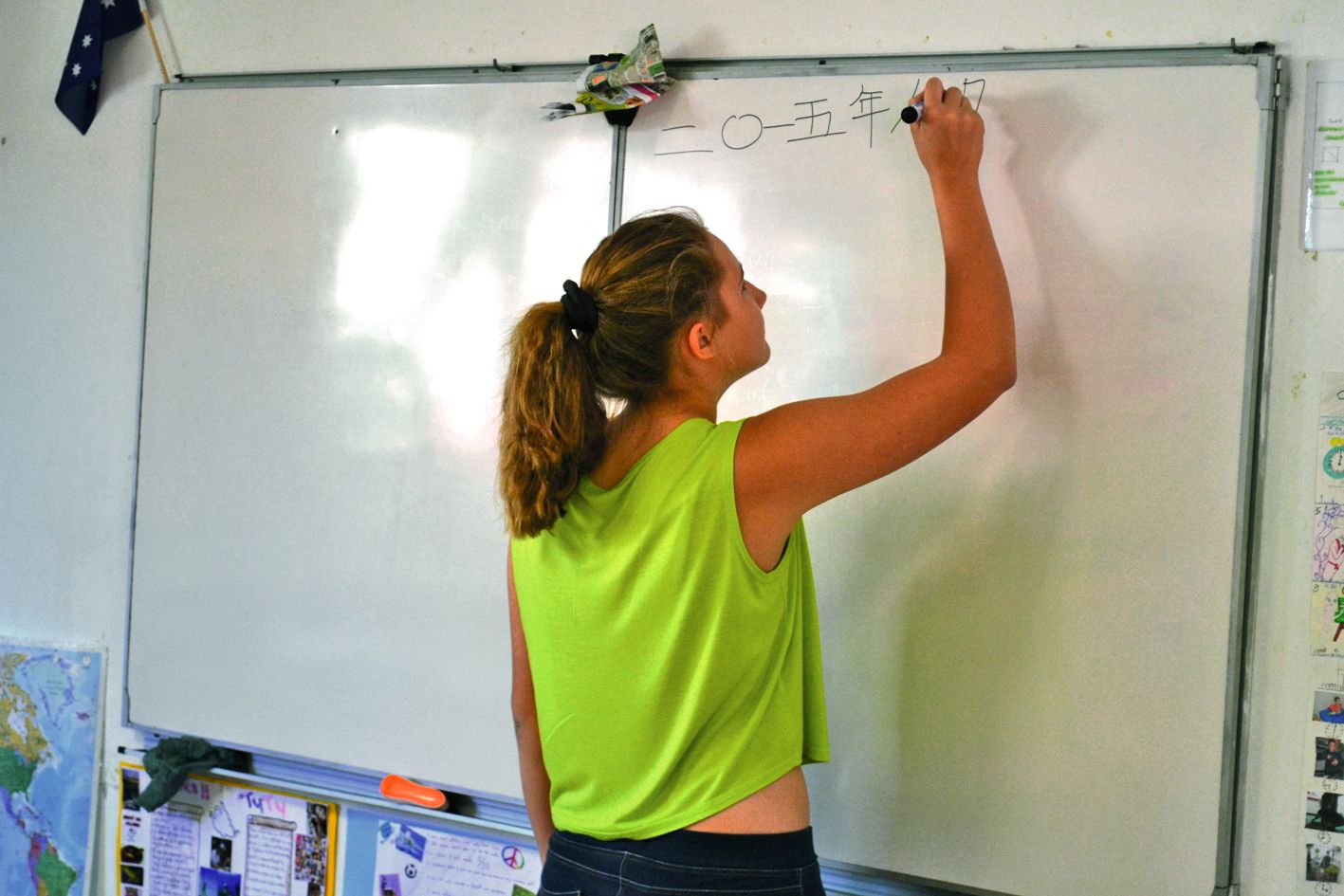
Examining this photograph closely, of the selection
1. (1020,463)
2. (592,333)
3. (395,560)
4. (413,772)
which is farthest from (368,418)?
(1020,463)

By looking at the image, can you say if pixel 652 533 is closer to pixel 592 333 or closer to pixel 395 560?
pixel 592 333

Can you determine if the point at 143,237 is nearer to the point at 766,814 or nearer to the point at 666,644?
the point at 666,644

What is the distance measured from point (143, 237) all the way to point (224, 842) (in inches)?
42.6

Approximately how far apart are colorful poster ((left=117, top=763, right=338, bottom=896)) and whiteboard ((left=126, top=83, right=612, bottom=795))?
4.8 inches

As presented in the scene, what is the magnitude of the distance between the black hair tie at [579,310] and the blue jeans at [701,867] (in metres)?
0.51

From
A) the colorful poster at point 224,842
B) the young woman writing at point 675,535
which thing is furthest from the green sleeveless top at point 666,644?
the colorful poster at point 224,842

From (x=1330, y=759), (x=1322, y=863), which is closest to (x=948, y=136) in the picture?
(x=1330, y=759)

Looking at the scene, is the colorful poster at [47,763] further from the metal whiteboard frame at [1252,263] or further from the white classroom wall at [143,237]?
the metal whiteboard frame at [1252,263]

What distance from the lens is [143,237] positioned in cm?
207

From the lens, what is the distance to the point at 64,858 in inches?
85.1

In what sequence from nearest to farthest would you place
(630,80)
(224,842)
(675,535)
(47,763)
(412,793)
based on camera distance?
(675,535)
(630,80)
(412,793)
(224,842)
(47,763)

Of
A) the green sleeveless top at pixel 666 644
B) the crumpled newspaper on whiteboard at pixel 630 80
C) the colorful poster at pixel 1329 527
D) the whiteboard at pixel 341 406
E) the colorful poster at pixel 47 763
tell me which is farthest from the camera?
the colorful poster at pixel 47 763

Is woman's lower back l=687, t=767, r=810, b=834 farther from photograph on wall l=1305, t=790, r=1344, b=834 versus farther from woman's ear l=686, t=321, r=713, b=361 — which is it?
photograph on wall l=1305, t=790, r=1344, b=834

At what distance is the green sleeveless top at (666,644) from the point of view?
112 centimetres
